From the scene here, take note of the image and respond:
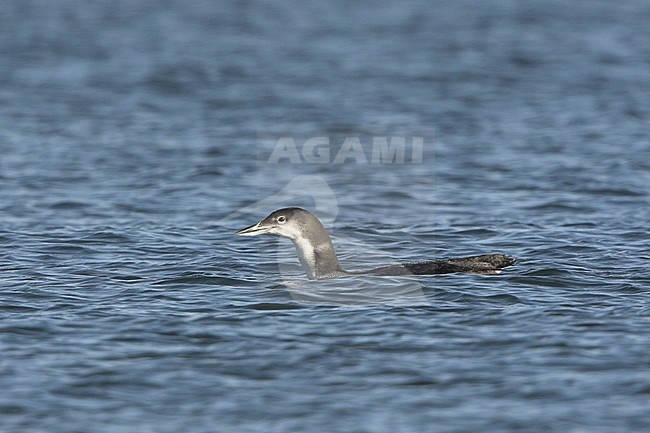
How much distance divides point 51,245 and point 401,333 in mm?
6347

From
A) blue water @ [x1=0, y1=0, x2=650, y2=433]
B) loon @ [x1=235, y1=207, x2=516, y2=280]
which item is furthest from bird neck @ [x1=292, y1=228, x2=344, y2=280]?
blue water @ [x1=0, y1=0, x2=650, y2=433]

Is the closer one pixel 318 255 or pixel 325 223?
pixel 318 255

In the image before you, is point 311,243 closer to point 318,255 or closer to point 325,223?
point 318,255

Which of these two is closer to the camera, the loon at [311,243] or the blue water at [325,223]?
the blue water at [325,223]

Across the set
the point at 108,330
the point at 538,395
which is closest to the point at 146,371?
the point at 108,330

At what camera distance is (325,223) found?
60.1 ft

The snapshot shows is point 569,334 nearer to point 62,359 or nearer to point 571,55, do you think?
point 62,359

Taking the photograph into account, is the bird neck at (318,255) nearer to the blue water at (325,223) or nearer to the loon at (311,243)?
the loon at (311,243)

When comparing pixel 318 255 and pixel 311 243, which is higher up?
pixel 311 243

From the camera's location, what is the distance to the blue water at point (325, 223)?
10281mm

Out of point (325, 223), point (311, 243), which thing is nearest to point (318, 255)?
point (311, 243)

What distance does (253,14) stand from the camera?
42.8 m

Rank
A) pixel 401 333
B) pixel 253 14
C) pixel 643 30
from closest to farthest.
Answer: pixel 401 333
pixel 643 30
pixel 253 14

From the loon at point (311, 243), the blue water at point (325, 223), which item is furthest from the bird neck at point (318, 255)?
the blue water at point (325, 223)
